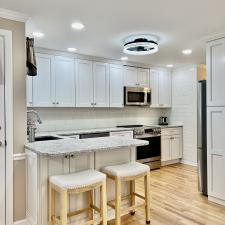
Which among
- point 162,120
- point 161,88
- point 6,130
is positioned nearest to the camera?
point 6,130

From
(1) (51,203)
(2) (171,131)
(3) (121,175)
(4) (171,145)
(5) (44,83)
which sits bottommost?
(1) (51,203)

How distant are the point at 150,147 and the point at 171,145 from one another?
72cm

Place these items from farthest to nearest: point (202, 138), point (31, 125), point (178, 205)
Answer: point (202, 138) → point (178, 205) → point (31, 125)

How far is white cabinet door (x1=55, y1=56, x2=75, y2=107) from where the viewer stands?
421cm

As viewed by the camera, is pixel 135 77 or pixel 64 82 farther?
pixel 135 77

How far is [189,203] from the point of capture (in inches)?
129

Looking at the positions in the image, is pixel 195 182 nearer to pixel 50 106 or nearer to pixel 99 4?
pixel 50 106

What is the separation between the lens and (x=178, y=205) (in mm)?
3211

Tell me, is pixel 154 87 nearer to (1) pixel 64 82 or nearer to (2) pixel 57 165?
(1) pixel 64 82

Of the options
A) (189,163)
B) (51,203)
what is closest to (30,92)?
(51,203)

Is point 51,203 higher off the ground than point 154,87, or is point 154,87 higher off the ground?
point 154,87

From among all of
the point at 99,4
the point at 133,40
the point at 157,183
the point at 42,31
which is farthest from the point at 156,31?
the point at 157,183

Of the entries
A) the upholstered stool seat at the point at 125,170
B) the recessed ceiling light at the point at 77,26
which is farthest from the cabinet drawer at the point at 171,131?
the recessed ceiling light at the point at 77,26

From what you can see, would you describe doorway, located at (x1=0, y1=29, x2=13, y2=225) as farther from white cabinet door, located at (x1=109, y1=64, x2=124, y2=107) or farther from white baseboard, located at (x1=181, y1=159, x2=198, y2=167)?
white baseboard, located at (x1=181, y1=159, x2=198, y2=167)
